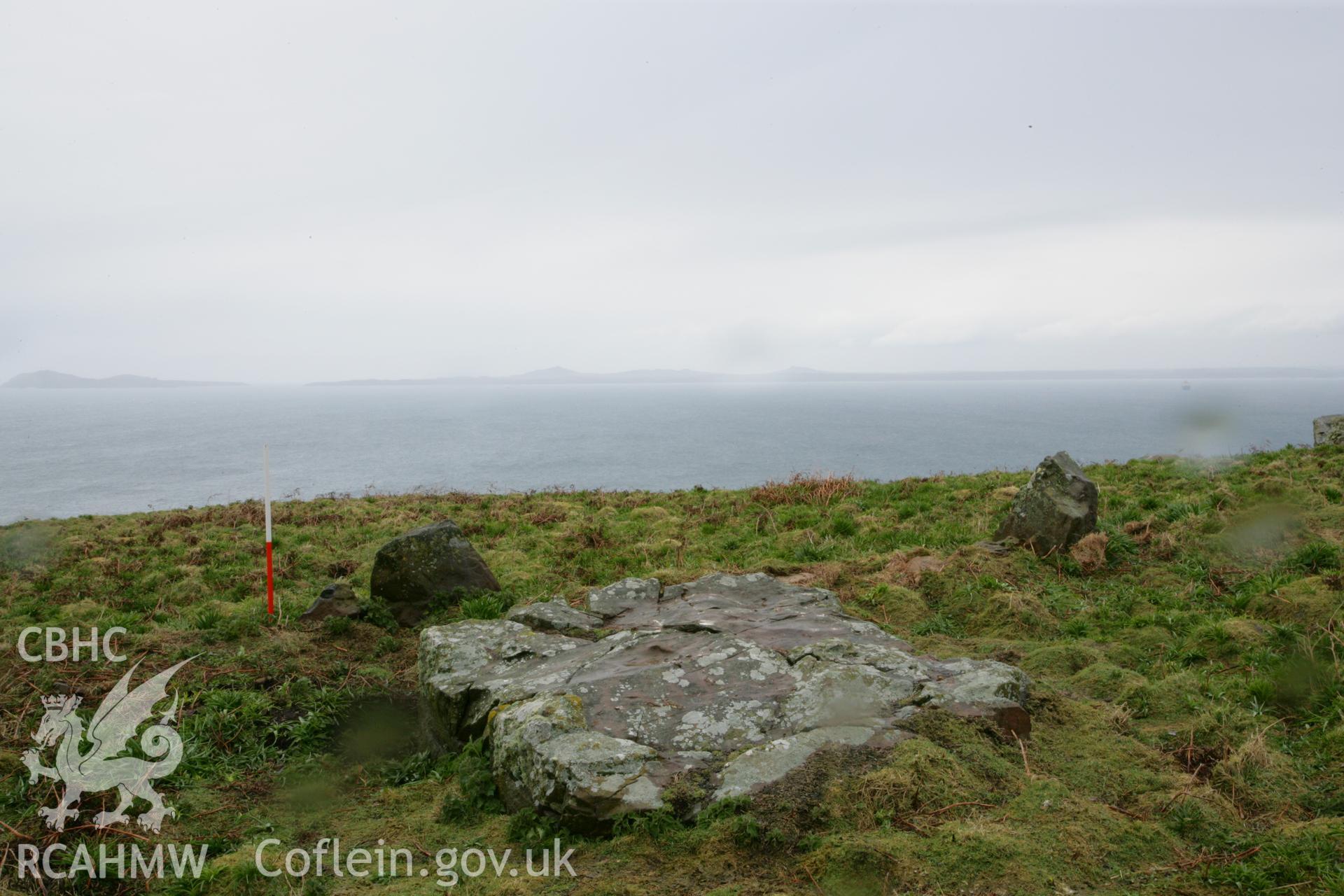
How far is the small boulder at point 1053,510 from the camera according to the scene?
1227 centimetres

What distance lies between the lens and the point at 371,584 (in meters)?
11.4

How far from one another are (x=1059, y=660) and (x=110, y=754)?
1005cm

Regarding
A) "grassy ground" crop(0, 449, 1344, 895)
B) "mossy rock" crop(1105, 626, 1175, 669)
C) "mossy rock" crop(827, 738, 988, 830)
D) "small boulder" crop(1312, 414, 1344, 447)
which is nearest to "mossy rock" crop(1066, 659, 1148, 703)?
"grassy ground" crop(0, 449, 1344, 895)

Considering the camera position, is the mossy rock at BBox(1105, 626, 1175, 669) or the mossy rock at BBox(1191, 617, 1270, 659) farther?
the mossy rock at BBox(1105, 626, 1175, 669)

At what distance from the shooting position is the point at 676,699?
660cm

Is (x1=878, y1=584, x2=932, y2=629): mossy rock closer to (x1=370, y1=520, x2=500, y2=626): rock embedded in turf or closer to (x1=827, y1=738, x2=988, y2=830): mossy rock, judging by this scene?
(x1=827, y1=738, x2=988, y2=830): mossy rock

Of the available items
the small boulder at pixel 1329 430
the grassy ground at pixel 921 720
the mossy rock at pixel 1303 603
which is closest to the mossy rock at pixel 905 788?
the grassy ground at pixel 921 720

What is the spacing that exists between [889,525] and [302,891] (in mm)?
12495

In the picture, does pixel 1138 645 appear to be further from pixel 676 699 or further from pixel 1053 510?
pixel 676 699

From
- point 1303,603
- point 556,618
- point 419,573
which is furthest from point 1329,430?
point 419,573

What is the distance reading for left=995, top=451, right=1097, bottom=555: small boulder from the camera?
40.2ft

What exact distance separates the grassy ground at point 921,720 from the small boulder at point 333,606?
27 centimetres

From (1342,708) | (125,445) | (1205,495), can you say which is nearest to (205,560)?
(1342,708)

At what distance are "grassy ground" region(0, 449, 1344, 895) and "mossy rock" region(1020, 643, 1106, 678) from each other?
0.13ft
